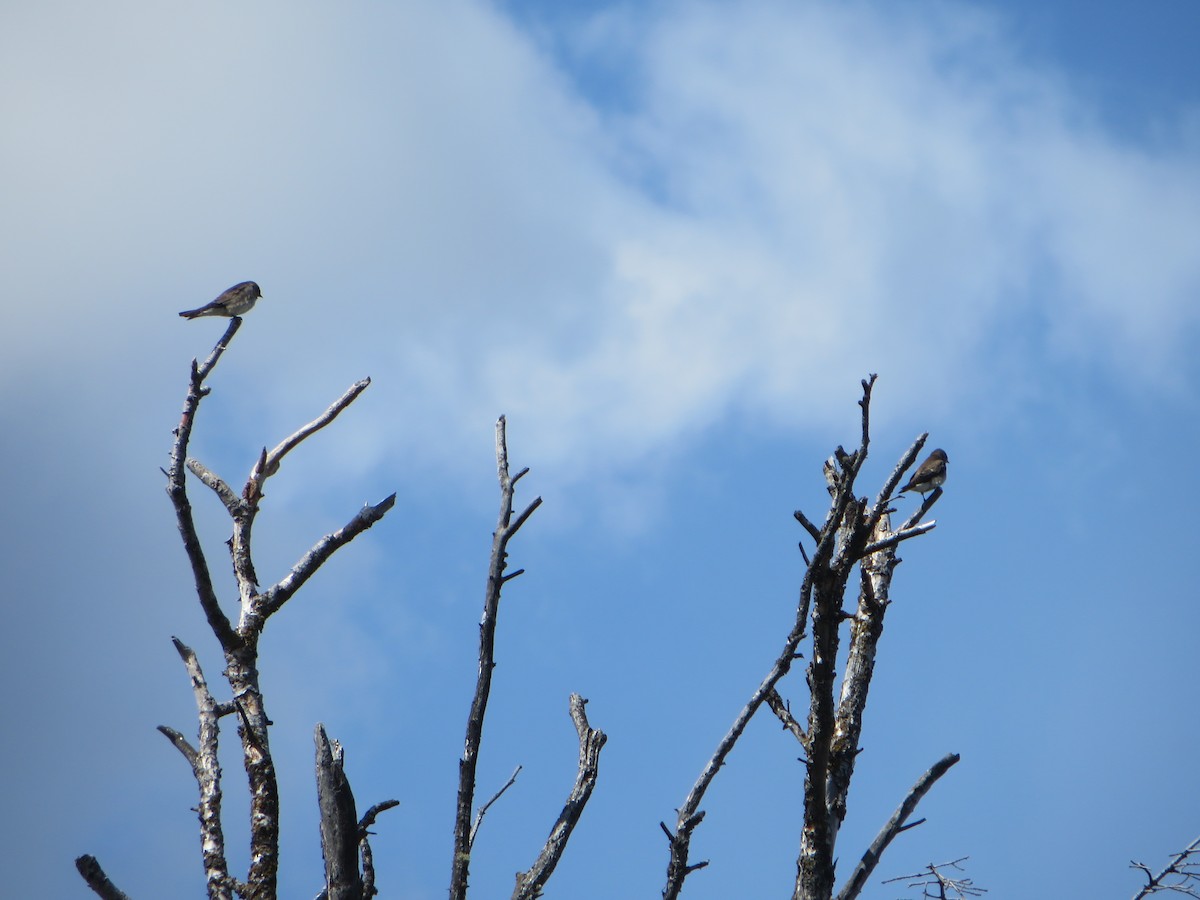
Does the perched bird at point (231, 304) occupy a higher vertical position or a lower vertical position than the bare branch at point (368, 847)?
higher

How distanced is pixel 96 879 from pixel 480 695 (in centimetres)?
222

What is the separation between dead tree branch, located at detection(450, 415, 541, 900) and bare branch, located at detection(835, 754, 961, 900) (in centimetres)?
257

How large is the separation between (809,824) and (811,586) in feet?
5.39

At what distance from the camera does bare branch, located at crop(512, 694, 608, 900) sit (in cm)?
677

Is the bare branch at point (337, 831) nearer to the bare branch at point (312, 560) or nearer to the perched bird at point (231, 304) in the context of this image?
the bare branch at point (312, 560)

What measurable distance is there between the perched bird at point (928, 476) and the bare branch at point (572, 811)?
23.0ft

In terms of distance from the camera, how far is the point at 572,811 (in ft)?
23.5

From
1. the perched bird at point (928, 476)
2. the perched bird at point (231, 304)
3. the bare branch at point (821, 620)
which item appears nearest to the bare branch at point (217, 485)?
the bare branch at point (821, 620)

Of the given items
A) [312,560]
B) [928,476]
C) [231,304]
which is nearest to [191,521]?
[312,560]

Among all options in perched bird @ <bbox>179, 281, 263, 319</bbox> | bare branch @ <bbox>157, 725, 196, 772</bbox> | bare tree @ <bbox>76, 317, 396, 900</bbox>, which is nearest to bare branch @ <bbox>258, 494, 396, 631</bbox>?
bare tree @ <bbox>76, 317, 396, 900</bbox>

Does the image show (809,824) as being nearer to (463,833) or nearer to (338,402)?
(463,833)

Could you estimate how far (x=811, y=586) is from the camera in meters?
5.79

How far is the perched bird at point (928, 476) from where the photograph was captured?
45.0ft

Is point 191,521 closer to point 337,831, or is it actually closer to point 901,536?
point 337,831
